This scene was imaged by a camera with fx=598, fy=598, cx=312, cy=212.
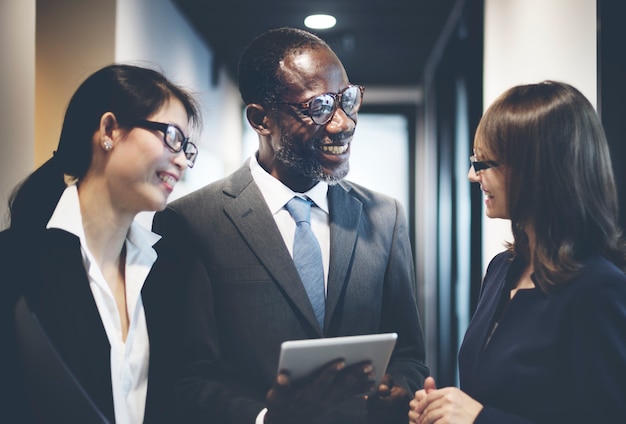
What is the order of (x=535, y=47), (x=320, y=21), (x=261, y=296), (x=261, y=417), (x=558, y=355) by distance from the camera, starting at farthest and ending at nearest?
(x=320, y=21)
(x=535, y=47)
(x=261, y=296)
(x=261, y=417)
(x=558, y=355)

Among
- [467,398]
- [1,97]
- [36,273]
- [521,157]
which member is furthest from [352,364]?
[1,97]

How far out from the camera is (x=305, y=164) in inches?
62.2

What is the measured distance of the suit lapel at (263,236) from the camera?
144cm

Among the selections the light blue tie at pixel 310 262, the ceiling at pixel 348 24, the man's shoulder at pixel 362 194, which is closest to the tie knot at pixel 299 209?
the light blue tie at pixel 310 262

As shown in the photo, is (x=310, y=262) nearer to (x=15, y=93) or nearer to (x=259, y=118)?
(x=259, y=118)

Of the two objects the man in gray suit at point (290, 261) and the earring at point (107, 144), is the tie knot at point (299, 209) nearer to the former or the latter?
the man in gray suit at point (290, 261)

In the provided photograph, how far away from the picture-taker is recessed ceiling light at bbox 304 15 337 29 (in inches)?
161

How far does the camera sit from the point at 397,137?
6.11 meters

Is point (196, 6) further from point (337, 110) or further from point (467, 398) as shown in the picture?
point (467, 398)

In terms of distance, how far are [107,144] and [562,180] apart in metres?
1.00

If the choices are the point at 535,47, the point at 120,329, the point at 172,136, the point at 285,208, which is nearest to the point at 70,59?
the point at 172,136

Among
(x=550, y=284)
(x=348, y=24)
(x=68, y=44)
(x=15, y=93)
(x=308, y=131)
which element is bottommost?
(x=550, y=284)

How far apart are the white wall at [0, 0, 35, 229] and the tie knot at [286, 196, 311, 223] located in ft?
2.71

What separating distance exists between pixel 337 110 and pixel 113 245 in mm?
660
